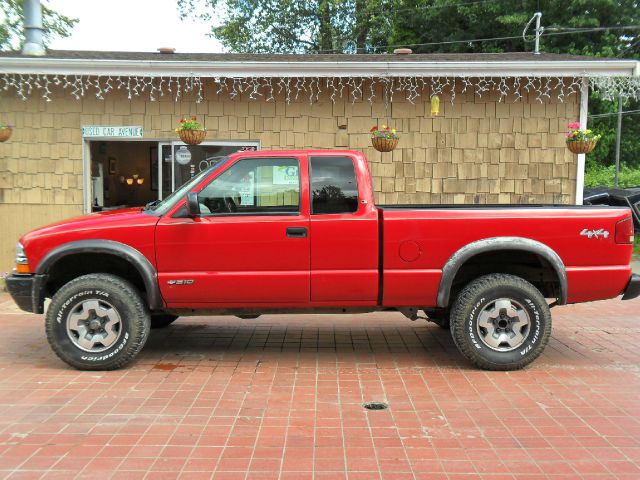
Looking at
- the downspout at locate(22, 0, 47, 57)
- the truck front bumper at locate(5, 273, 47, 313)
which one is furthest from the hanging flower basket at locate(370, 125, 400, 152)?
the downspout at locate(22, 0, 47, 57)

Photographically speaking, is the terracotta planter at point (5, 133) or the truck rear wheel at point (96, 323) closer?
the truck rear wheel at point (96, 323)

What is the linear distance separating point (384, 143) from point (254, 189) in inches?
157

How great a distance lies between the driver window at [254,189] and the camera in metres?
5.47

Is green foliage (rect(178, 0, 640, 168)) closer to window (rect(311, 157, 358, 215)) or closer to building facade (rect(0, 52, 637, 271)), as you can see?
building facade (rect(0, 52, 637, 271))

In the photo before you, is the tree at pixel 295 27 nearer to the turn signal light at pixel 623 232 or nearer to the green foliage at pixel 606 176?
the green foliage at pixel 606 176

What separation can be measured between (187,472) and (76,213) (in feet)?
24.8

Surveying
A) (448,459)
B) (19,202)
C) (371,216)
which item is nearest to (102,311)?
(371,216)

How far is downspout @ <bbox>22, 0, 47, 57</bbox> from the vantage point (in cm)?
1021

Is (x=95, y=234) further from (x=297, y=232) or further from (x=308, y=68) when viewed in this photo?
(x=308, y=68)

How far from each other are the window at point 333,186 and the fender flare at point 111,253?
5.20 feet

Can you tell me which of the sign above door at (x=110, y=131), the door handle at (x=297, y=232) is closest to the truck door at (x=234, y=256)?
the door handle at (x=297, y=232)

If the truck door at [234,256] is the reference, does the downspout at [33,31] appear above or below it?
above

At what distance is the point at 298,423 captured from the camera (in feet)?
14.0

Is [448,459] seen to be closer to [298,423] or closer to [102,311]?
[298,423]
